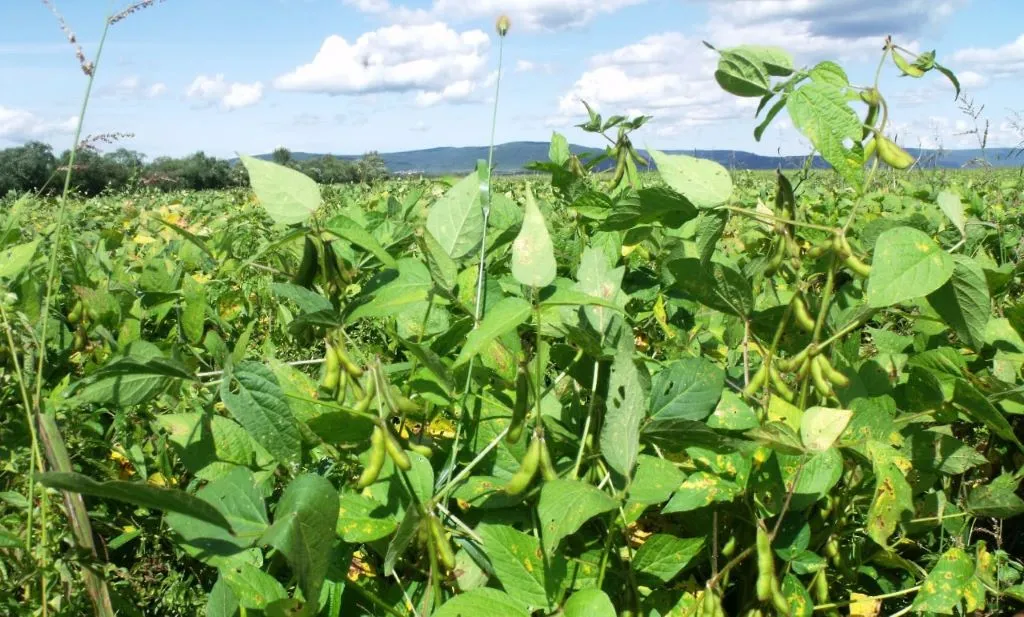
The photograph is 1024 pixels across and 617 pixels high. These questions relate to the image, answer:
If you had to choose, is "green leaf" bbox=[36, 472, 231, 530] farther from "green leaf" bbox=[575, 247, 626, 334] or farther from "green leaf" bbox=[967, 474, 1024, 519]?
"green leaf" bbox=[967, 474, 1024, 519]

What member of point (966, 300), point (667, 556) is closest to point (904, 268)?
point (966, 300)

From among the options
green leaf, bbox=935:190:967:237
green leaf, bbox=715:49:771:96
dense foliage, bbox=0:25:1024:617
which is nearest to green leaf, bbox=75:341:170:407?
dense foliage, bbox=0:25:1024:617

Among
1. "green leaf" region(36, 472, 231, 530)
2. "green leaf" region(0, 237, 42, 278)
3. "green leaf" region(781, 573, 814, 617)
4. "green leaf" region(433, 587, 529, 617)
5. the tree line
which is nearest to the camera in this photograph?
"green leaf" region(36, 472, 231, 530)

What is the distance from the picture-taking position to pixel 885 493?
1.17 metres

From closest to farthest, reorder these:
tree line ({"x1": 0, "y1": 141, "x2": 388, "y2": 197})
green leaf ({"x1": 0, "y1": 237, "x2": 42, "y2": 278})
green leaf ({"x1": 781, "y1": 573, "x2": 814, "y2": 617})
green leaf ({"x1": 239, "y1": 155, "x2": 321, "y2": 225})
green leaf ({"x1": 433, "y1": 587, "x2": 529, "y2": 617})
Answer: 1. green leaf ({"x1": 433, "y1": 587, "x2": 529, "y2": 617})
2. green leaf ({"x1": 239, "y1": 155, "x2": 321, "y2": 225})
3. green leaf ({"x1": 781, "y1": 573, "x2": 814, "y2": 617})
4. green leaf ({"x1": 0, "y1": 237, "x2": 42, "y2": 278})
5. tree line ({"x1": 0, "y1": 141, "x2": 388, "y2": 197})

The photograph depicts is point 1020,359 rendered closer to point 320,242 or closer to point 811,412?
point 811,412

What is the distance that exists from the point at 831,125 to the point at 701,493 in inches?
21.2

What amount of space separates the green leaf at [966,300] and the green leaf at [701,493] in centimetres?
39

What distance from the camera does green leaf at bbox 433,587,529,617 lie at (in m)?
0.94

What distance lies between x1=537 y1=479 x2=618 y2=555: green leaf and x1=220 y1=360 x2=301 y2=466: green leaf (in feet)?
1.21

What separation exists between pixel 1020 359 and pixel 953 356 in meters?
0.20

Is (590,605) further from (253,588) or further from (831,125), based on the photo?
(831,125)

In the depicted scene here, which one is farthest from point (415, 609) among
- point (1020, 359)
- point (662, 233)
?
point (662, 233)

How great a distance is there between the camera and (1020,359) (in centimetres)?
140
